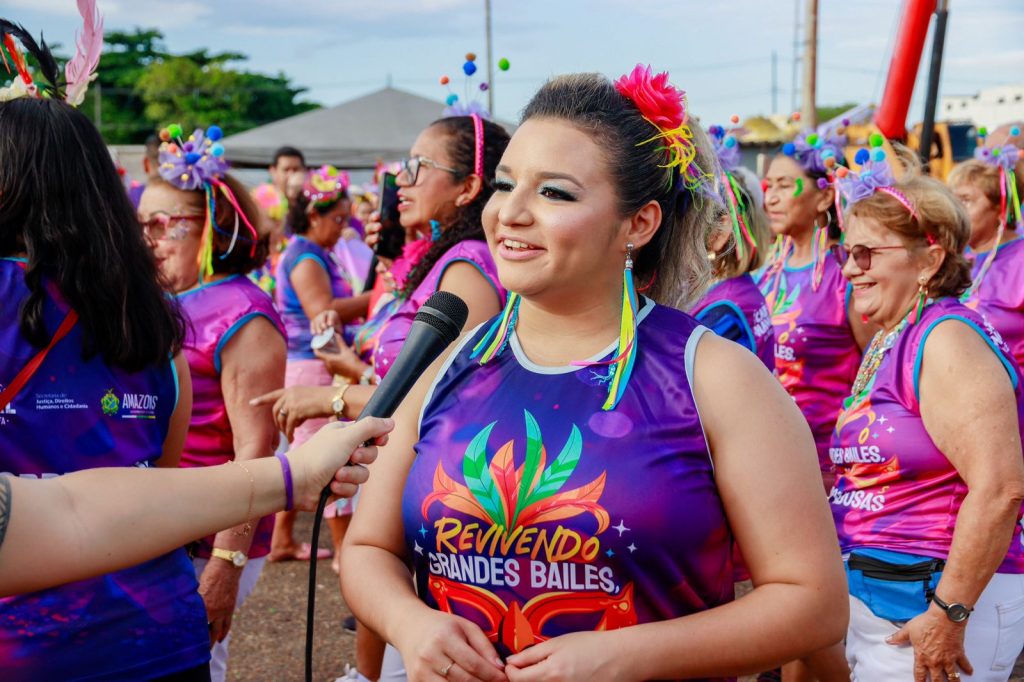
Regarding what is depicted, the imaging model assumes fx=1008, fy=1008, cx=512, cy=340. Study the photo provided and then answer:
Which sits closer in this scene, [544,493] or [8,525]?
[8,525]

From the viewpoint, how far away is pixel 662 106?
7.11 feet

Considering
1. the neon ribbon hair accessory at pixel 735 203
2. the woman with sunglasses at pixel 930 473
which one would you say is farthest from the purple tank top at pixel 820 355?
the woman with sunglasses at pixel 930 473

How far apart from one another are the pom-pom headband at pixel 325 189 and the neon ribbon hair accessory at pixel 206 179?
11.6 feet

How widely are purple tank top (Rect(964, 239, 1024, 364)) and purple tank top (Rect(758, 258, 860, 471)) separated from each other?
3.74 ft

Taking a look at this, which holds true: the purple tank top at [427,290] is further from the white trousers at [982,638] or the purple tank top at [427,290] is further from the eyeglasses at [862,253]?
the white trousers at [982,638]

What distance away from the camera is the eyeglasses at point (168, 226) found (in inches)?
151

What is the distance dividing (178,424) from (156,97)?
167 feet

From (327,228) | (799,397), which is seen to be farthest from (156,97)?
(799,397)

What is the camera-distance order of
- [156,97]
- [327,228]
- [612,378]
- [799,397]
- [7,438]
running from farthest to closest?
[156,97]
[327,228]
[799,397]
[7,438]
[612,378]

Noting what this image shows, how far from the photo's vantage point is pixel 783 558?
1854 mm

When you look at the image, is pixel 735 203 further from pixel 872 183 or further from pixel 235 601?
pixel 235 601

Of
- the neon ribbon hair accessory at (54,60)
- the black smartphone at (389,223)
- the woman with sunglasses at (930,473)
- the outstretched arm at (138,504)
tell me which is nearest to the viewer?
the outstretched arm at (138,504)

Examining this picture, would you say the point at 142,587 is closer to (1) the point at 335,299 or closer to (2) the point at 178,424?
(2) the point at 178,424

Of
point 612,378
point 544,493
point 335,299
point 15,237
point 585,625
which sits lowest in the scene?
point 335,299
